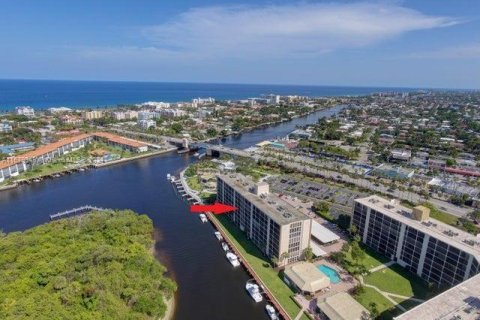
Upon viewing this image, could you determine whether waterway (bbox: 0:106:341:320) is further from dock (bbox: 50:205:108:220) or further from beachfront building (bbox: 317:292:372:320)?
beachfront building (bbox: 317:292:372:320)

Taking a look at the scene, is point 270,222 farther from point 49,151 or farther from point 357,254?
point 49,151

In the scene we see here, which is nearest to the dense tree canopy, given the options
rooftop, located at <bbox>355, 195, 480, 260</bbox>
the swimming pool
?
the swimming pool

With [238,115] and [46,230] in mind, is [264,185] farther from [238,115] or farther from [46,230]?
[238,115]

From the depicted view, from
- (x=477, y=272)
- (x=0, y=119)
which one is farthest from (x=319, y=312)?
(x=0, y=119)

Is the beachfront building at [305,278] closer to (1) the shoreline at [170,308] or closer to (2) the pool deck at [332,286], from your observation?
(2) the pool deck at [332,286]

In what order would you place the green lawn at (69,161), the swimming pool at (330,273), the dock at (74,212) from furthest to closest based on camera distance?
the green lawn at (69,161) → the dock at (74,212) → the swimming pool at (330,273)

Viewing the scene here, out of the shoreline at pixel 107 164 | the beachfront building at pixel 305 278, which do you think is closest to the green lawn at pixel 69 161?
the shoreline at pixel 107 164

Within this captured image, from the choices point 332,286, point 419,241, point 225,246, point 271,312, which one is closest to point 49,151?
point 225,246
